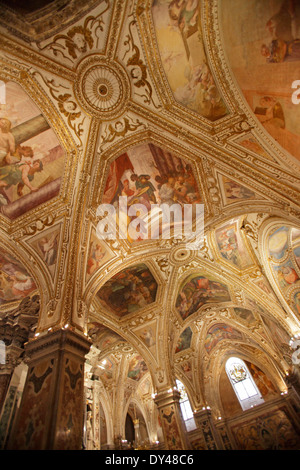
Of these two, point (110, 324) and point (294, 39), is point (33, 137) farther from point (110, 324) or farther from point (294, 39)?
point (110, 324)

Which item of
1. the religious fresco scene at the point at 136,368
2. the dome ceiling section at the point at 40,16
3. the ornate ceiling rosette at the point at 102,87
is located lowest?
the dome ceiling section at the point at 40,16

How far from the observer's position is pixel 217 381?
19594 mm

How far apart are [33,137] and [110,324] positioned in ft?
29.1

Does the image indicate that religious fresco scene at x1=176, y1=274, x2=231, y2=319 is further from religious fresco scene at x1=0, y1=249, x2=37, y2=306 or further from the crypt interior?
religious fresco scene at x1=0, y1=249, x2=37, y2=306

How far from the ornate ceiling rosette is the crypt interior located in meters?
0.03

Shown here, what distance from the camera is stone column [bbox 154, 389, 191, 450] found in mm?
10609

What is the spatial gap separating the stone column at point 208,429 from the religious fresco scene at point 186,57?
16.4 metres

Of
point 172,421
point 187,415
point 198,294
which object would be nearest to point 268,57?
point 198,294

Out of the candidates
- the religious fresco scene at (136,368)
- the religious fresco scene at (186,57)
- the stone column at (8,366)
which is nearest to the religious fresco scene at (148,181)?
the religious fresco scene at (186,57)

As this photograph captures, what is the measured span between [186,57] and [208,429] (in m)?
18.2

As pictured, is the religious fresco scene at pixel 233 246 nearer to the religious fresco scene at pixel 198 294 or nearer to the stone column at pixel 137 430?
the religious fresco scene at pixel 198 294

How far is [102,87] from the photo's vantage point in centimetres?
764

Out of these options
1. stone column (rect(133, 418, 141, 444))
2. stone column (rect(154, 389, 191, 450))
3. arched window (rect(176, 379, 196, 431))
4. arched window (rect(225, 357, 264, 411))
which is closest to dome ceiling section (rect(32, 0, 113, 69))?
stone column (rect(154, 389, 191, 450))

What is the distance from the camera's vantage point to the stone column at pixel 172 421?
10609 millimetres
